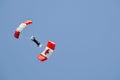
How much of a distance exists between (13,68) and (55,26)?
932 millimetres

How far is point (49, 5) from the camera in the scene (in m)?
3.67

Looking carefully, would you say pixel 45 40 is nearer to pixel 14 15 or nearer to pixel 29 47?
pixel 29 47

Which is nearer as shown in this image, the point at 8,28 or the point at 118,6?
the point at 118,6

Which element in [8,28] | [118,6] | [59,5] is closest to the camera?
[118,6]

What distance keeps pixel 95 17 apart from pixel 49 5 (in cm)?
66

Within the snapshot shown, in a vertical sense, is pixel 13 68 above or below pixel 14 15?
below

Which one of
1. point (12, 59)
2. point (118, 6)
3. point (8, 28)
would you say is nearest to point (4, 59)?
point (12, 59)

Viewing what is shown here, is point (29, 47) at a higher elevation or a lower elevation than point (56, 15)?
lower

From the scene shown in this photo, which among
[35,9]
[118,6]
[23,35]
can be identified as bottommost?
[23,35]

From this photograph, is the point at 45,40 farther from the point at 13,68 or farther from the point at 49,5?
the point at 13,68

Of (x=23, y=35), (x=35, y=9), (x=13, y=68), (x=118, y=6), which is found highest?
(x=118, y=6)

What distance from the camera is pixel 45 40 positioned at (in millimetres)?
3641

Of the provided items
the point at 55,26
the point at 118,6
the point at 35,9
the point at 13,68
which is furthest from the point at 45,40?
the point at 118,6

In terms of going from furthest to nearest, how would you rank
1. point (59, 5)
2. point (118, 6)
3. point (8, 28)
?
point (8, 28) → point (59, 5) → point (118, 6)
